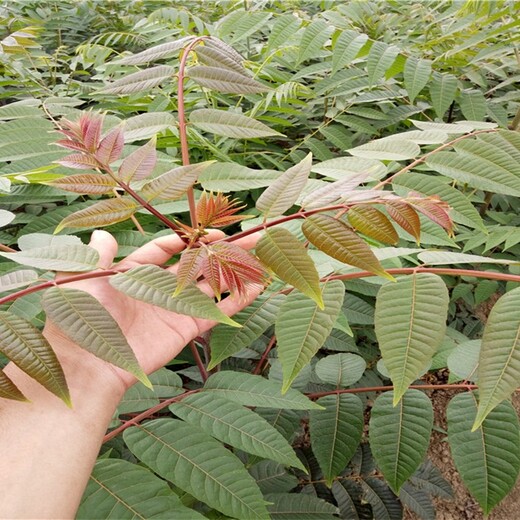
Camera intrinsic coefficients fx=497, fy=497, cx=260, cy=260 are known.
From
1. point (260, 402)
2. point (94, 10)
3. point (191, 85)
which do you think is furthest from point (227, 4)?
point (260, 402)

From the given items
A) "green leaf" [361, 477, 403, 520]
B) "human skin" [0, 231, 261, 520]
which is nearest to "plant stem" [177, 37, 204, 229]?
"human skin" [0, 231, 261, 520]

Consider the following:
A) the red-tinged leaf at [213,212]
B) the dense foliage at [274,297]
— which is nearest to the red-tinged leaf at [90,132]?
the dense foliage at [274,297]

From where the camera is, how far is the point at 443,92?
1.95m

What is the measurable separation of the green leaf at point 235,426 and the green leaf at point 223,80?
2.22ft

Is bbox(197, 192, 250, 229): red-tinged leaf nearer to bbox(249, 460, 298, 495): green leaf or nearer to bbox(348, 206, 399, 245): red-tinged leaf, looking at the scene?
bbox(348, 206, 399, 245): red-tinged leaf

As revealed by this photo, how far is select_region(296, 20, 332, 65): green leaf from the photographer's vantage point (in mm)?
1894

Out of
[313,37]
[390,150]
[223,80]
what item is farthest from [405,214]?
[313,37]

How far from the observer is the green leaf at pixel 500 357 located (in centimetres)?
71

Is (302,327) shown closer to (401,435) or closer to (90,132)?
(401,435)

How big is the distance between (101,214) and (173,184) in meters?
0.14

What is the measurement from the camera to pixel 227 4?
3740 millimetres

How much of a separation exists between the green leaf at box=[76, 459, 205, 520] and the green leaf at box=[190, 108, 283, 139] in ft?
2.34

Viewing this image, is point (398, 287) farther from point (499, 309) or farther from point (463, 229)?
point (463, 229)

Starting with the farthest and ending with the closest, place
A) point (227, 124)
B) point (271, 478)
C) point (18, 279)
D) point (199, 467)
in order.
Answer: point (271, 478) < point (227, 124) < point (199, 467) < point (18, 279)
